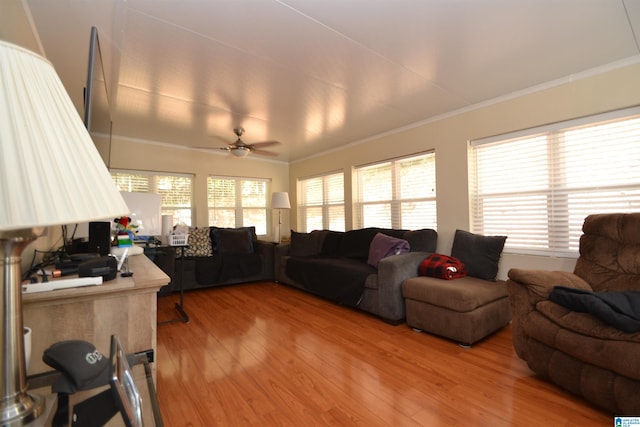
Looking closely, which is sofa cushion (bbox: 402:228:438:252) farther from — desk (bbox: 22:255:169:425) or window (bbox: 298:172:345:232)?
desk (bbox: 22:255:169:425)

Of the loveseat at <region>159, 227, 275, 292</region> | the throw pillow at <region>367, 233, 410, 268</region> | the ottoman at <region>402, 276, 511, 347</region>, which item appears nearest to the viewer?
the ottoman at <region>402, 276, 511, 347</region>

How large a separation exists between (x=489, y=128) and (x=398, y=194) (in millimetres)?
1438

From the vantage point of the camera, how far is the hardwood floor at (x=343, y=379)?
62.1 inches

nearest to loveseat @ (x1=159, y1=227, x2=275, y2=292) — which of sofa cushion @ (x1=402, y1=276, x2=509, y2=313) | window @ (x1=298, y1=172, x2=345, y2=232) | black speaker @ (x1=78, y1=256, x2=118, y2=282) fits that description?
window @ (x1=298, y1=172, x2=345, y2=232)

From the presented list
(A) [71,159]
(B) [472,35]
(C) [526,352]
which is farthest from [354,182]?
(A) [71,159]

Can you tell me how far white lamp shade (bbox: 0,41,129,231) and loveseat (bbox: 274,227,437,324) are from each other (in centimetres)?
272

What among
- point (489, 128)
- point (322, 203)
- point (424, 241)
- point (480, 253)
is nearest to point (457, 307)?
point (480, 253)

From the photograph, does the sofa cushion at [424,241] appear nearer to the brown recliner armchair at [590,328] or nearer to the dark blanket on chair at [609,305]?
the brown recliner armchair at [590,328]

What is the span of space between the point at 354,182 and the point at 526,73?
2713mm

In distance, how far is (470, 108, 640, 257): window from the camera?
238 centimetres

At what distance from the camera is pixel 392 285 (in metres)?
2.86

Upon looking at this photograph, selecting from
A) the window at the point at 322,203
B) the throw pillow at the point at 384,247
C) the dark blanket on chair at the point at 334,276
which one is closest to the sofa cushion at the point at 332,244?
the dark blanket on chair at the point at 334,276

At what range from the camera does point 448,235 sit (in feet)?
11.3

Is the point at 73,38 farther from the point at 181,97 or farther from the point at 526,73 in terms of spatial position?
the point at 526,73
